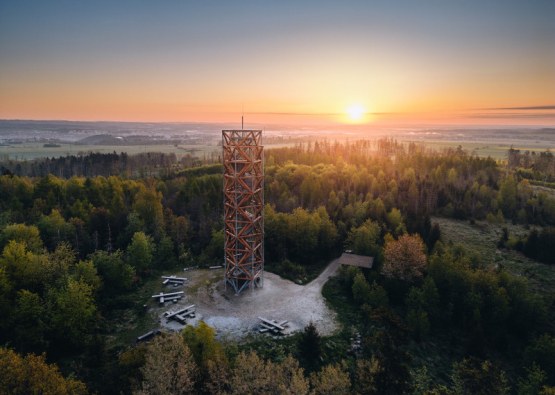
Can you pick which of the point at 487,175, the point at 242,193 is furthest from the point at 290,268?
the point at 487,175

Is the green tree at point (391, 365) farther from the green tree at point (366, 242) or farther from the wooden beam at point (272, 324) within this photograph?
the green tree at point (366, 242)

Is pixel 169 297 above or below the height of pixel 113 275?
below

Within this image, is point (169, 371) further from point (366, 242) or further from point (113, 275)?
point (366, 242)

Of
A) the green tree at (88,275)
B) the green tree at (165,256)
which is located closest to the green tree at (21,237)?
the green tree at (88,275)

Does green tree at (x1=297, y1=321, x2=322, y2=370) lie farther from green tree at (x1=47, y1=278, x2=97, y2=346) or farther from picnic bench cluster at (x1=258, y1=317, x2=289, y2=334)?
green tree at (x1=47, y1=278, x2=97, y2=346)

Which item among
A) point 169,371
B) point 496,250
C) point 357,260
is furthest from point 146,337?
point 496,250
